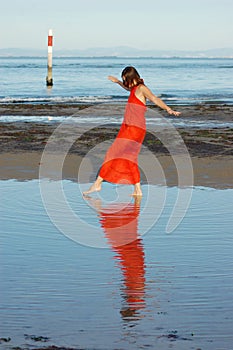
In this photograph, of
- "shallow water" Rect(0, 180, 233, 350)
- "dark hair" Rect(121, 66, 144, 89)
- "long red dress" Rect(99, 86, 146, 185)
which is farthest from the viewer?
"long red dress" Rect(99, 86, 146, 185)

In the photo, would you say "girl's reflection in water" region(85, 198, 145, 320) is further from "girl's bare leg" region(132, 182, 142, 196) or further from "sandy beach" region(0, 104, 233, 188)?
"sandy beach" region(0, 104, 233, 188)

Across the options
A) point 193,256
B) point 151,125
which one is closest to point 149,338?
point 193,256

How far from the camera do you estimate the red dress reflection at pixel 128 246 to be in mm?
5598

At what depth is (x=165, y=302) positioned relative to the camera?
5492mm

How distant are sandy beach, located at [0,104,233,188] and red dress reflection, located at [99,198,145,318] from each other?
2081 mm

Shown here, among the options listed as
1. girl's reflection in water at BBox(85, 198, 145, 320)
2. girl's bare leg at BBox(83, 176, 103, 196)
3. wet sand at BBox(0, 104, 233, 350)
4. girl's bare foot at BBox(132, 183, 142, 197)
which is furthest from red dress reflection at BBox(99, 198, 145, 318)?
girl's bare leg at BBox(83, 176, 103, 196)

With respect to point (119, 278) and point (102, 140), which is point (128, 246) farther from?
point (102, 140)

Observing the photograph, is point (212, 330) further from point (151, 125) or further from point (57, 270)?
point (151, 125)

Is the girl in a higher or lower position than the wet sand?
higher

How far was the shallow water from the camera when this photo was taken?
4863 mm

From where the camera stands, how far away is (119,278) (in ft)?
20.0

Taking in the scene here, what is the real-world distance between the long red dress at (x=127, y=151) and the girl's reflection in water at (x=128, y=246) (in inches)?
21.5

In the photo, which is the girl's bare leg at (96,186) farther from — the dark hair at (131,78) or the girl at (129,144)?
the dark hair at (131,78)

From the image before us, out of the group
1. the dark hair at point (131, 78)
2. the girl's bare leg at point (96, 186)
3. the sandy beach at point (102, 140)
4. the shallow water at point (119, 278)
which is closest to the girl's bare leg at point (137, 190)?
the girl's bare leg at point (96, 186)
